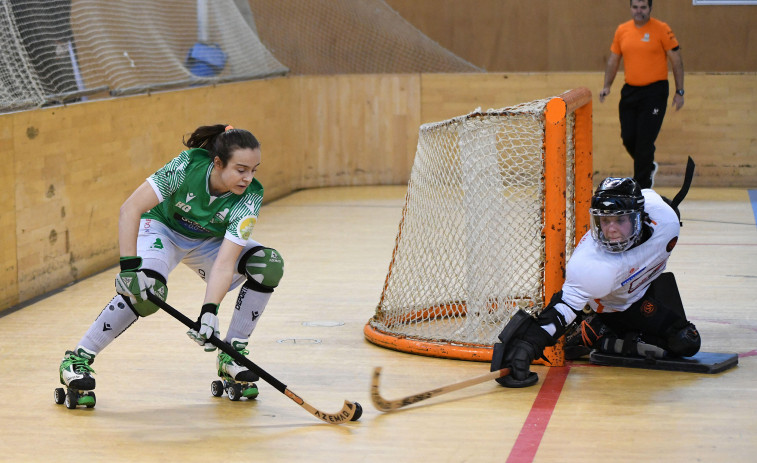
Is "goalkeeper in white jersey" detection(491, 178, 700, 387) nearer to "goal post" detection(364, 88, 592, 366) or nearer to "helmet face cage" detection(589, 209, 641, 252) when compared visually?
"helmet face cage" detection(589, 209, 641, 252)

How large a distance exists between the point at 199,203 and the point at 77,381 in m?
0.78

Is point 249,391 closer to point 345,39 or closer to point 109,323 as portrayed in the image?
point 109,323

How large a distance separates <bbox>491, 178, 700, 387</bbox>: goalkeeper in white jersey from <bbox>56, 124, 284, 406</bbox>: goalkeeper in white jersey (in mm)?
995

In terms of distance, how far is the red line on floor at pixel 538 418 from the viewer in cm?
344

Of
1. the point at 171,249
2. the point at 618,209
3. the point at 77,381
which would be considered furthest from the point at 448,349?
the point at 77,381

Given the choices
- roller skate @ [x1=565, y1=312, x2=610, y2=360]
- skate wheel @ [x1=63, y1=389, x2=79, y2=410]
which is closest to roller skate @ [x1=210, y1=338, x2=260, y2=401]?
skate wheel @ [x1=63, y1=389, x2=79, y2=410]

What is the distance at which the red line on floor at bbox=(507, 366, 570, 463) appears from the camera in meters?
3.44

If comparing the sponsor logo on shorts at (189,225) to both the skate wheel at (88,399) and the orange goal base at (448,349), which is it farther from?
the orange goal base at (448,349)

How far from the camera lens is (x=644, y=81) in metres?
8.09

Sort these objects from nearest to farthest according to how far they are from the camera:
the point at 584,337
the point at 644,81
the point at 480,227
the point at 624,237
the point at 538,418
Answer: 1. the point at 538,418
2. the point at 624,237
3. the point at 584,337
4. the point at 480,227
5. the point at 644,81

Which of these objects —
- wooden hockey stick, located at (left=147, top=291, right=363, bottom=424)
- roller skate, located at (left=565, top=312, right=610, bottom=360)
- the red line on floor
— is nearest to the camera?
the red line on floor

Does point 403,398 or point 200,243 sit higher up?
point 200,243

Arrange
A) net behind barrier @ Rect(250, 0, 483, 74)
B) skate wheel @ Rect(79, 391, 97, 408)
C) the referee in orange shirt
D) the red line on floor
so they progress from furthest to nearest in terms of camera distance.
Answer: net behind barrier @ Rect(250, 0, 483, 74)
the referee in orange shirt
skate wheel @ Rect(79, 391, 97, 408)
the red line on floor

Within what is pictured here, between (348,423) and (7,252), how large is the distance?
2.82 m
